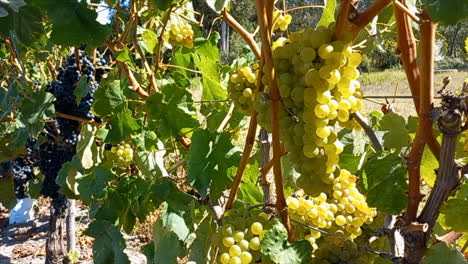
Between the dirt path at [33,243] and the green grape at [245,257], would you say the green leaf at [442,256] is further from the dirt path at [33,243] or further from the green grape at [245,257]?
the dirt path at [33,243]

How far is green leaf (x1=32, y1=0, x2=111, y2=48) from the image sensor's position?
3.00 ft

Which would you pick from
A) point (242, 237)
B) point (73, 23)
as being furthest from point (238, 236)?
point (73, 23)

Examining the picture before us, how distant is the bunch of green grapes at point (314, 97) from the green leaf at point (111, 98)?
65cm

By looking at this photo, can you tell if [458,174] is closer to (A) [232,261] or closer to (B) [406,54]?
(B) [406,54]

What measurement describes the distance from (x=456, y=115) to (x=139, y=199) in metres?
0.80

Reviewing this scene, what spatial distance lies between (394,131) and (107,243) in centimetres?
66

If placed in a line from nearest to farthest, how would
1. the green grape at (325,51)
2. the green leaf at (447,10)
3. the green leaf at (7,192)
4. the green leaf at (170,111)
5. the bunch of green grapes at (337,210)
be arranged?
the green leaf at (447,10), the green grape at (325,51), the bunch of green grapes at (337,210), the green leaf at (170,111), the green leaf at (7,192)

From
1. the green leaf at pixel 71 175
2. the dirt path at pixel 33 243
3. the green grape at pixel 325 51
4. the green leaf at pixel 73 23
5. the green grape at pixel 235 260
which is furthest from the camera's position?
the dirt path at pixel 33 243

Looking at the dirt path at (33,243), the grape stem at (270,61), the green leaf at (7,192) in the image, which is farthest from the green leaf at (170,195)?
the dirt path at (33,243)

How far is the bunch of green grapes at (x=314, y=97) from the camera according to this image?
58 centimetres

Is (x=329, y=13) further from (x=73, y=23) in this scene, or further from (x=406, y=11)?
(x=73, y=23)

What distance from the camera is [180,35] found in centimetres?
144

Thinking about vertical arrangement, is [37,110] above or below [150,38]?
below

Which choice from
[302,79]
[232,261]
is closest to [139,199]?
[232,261]
